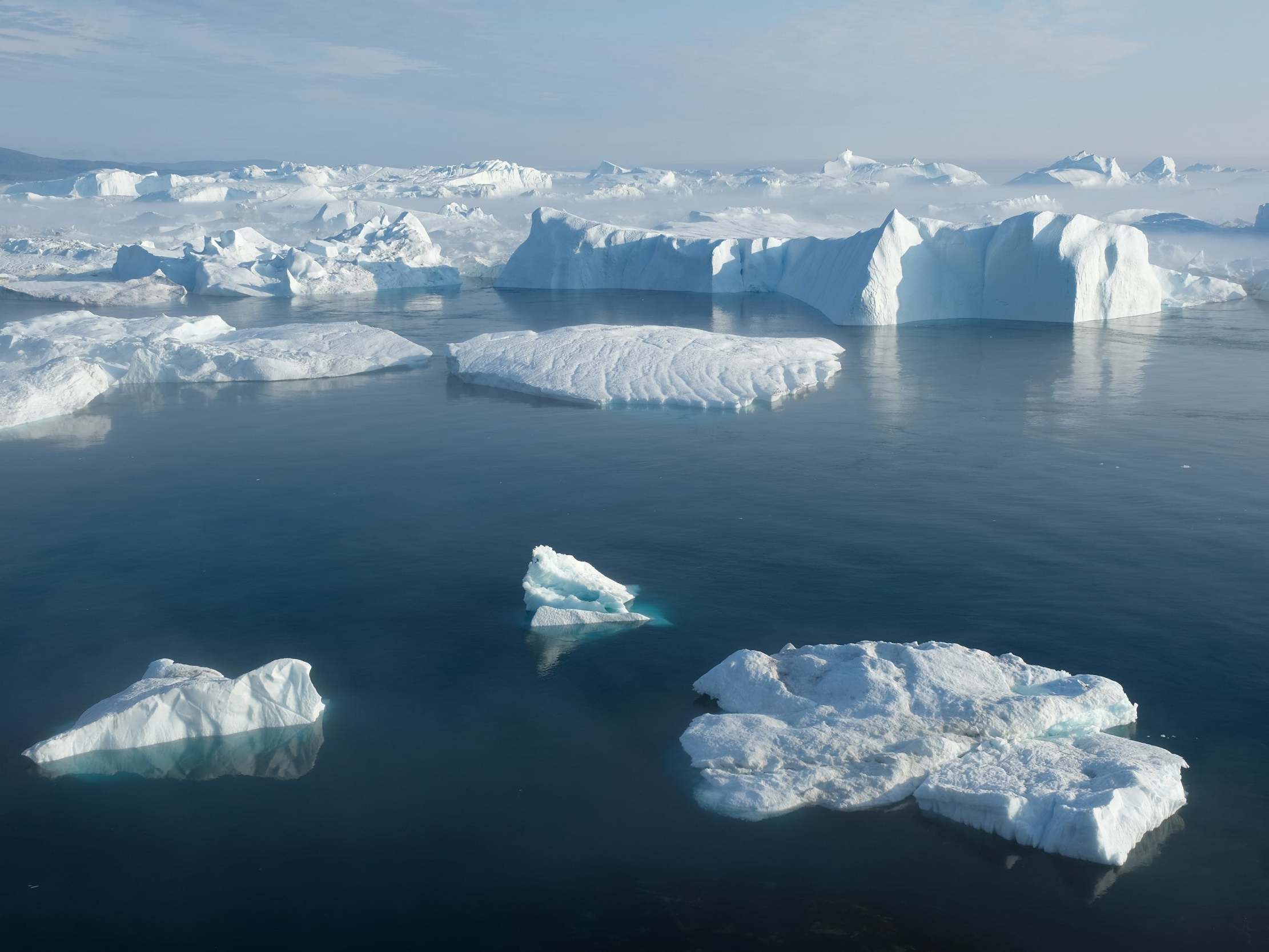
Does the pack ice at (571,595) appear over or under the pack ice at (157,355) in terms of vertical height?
under

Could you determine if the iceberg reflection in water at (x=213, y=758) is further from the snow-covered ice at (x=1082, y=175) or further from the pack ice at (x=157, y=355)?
the snow-covered ice at (x=1082, y=175)

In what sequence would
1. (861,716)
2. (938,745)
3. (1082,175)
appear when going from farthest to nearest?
(1082,175) → (861,716) → (938,745)

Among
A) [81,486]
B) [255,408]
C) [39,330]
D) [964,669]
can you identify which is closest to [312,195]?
[39,330]

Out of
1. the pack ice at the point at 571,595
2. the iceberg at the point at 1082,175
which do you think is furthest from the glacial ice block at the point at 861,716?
the iceberg at the point at 1082,175

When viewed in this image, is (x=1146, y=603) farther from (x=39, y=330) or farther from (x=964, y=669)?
(x=39, y=330)

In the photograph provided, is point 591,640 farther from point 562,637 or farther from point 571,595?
point 571,595

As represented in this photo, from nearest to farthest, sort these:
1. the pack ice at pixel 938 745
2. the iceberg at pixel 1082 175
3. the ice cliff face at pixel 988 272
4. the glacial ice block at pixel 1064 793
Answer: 1. the glacial ice block at pixel 1064 793
2. the pack ice at pixel 938 745
3. the ice cliff face at pixel 988 272
4. the iceberg at pixel 1082 175

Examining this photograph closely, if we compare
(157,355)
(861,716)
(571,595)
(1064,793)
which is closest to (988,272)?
(157,355)

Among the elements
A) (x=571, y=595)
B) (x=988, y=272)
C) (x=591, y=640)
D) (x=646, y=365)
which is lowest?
(x=591, y=640)

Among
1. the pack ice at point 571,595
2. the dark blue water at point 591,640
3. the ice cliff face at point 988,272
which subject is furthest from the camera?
the ice cliff face at point 988,272
